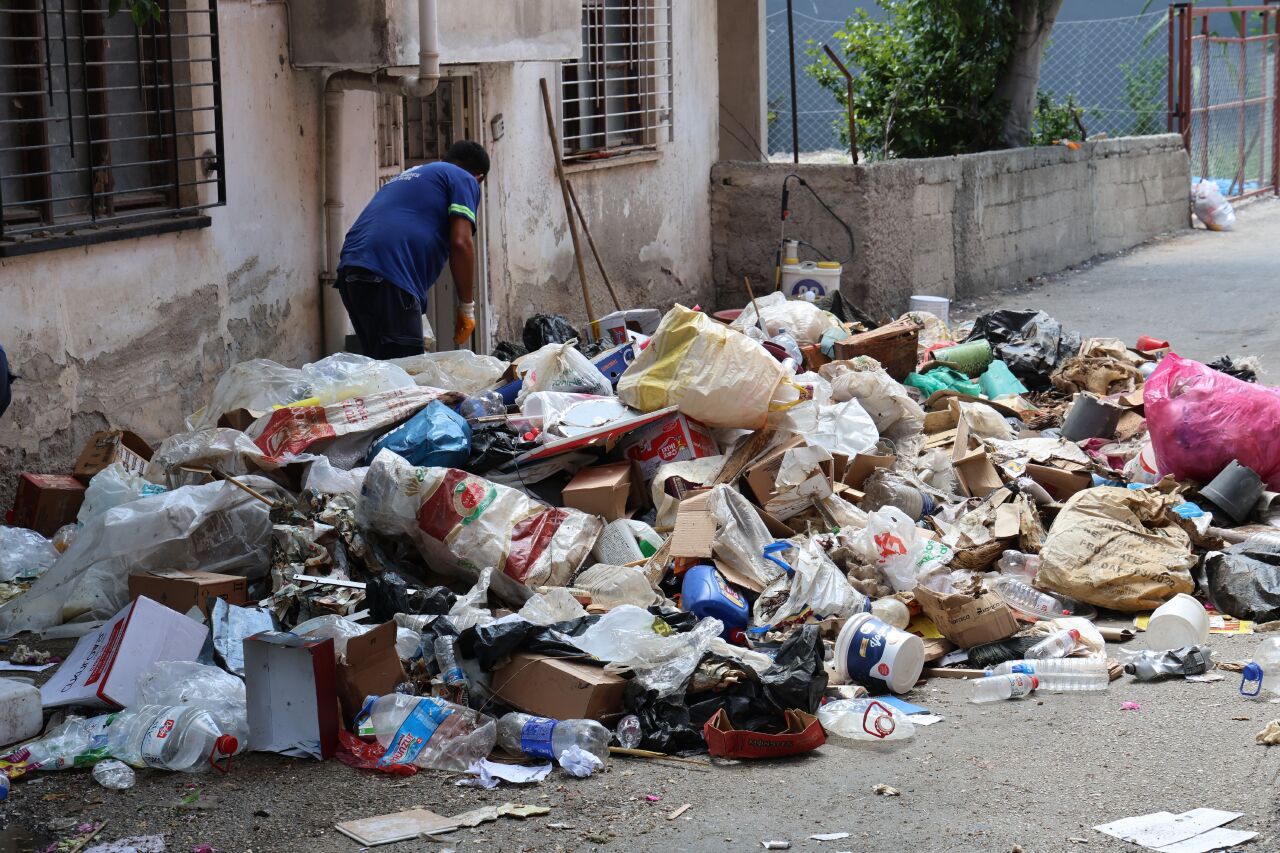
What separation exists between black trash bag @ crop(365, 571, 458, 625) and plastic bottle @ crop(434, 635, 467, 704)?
0.43 metres

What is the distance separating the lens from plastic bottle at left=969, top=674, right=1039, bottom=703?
4.26 metres

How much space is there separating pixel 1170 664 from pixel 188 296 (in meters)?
4.29

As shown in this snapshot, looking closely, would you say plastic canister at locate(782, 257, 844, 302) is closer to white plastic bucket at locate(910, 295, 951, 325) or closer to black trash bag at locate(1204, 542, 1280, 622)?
white plastic bucket at locate(910, 295, 951, 325)

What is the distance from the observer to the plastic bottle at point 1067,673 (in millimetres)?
4324

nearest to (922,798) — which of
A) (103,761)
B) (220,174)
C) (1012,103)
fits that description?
(103,761)

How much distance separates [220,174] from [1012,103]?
9.23m

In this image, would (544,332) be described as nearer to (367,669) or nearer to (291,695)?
(367,669)

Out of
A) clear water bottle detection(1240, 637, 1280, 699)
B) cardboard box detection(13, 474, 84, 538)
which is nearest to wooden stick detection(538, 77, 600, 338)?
cardboard box detection(13, 474, 84, 538)

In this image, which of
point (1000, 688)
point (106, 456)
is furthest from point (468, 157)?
point (1000, 688)

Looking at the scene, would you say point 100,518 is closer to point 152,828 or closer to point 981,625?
point 152,828

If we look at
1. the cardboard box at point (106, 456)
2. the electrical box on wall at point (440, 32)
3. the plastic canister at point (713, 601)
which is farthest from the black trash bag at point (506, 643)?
the electrical box on wall at point (440, 32)

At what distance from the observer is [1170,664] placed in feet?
14.4

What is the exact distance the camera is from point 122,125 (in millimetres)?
6184

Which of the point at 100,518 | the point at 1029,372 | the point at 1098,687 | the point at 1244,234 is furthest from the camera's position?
the point at 1244,234
